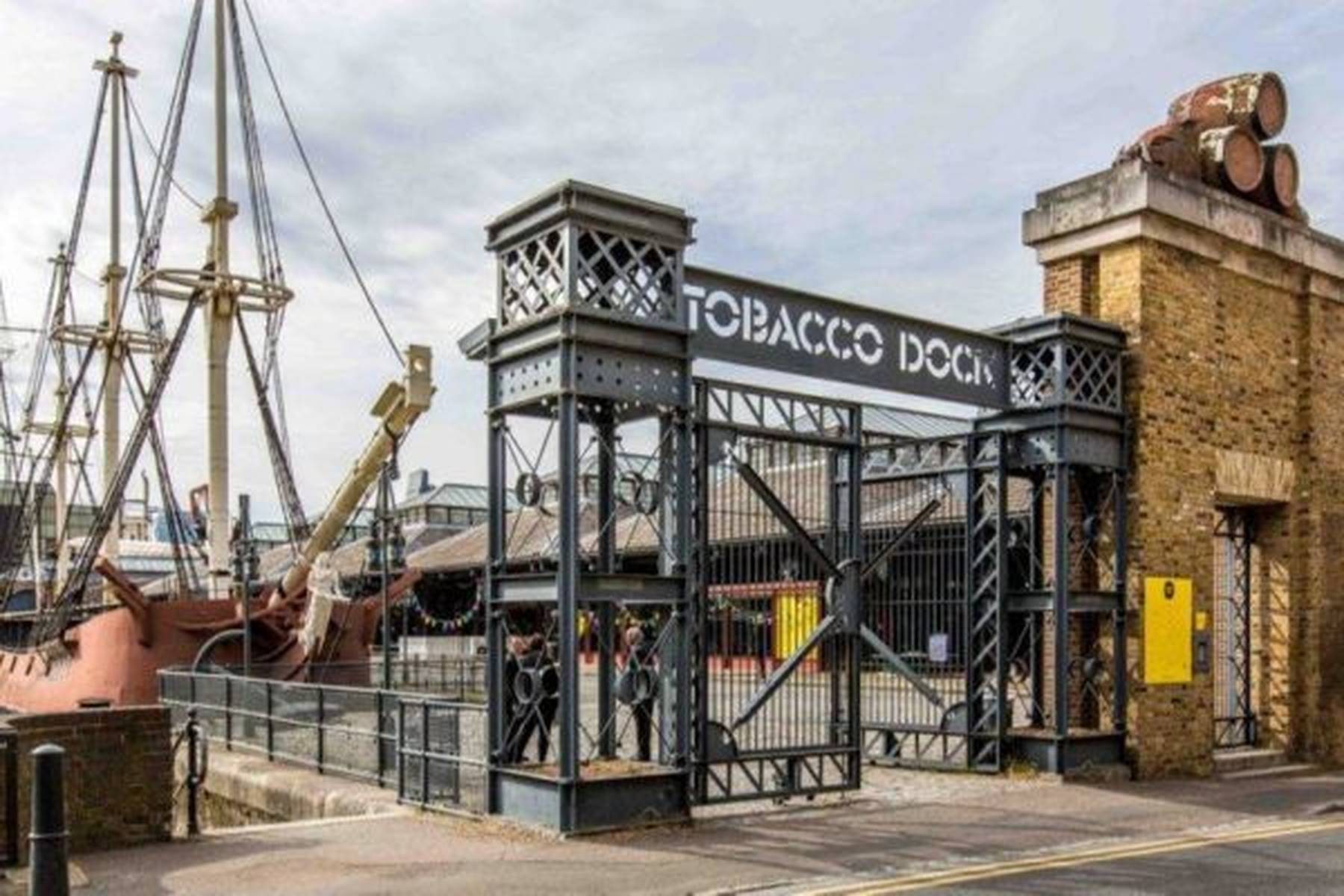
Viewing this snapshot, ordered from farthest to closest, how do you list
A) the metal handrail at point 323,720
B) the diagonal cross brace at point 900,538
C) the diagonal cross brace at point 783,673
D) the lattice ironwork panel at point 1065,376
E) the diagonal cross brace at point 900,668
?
1. the diagonal cross brace at point 900,538
2. the diagonal cross brace at point 900,668
3. the lattice ironwork panel at point 1065,376
4. the diagonal cross brace at point 783,673
5. the metal handrail at point 323,720

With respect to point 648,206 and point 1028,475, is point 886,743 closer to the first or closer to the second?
point 1028,475

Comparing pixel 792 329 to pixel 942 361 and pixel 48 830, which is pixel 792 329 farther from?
pixel 48 830

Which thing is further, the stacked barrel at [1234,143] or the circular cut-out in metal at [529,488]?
the stacked barrel at [1234,143]

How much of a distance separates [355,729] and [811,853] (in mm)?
5824

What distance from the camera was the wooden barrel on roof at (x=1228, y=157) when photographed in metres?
16.0

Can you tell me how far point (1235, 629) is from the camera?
17.3 metres

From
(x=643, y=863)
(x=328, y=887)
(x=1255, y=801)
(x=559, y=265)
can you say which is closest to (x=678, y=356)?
(x=559, y=265)

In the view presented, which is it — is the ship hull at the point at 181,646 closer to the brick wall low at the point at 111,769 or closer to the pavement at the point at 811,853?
the brick wall low at the point at 111,769

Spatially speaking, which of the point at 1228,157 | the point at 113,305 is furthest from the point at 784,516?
the point at 113,305

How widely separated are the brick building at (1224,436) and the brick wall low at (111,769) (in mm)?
9656

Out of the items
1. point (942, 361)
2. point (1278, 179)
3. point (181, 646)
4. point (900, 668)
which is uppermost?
point (1278, 179)

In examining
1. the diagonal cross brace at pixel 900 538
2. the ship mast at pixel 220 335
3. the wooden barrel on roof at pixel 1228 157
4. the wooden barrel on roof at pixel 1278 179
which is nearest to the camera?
the diagonal cross brace at pixel 900 538

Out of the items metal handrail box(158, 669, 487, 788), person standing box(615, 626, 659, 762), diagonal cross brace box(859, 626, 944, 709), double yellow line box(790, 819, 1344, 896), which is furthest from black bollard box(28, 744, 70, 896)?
diagonal cross brace box(859, 626, 944, 709)

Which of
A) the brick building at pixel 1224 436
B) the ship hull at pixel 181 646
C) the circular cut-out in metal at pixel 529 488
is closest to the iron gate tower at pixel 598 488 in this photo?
the circular cut-out in metal at pixel 529 488
